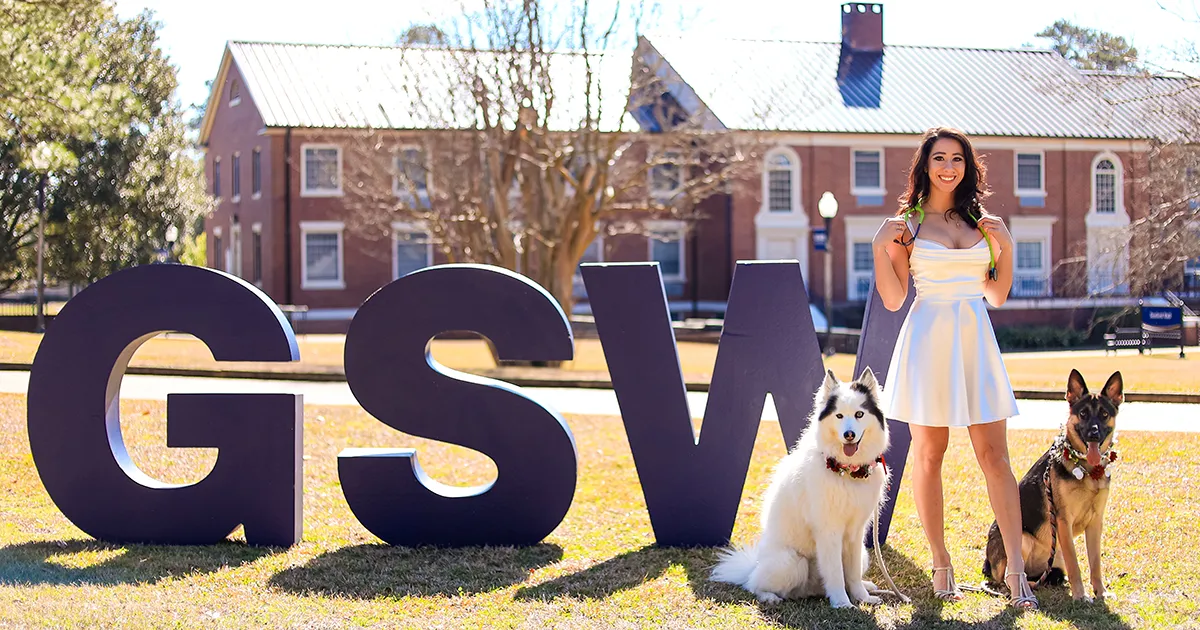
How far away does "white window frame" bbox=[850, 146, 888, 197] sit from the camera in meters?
38.2

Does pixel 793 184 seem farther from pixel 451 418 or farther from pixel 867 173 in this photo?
pixel 451 418

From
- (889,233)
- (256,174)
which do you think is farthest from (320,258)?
(889,233)

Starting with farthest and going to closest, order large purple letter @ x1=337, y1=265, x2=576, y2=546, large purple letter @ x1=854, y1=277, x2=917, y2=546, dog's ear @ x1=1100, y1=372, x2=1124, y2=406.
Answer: large purple letter @ x1=337, y1=265, x2=576, y2=546, large purple letter @ x1=854, y1=277, x2=917, y2=546, dog's ear @ x1=1100, y1=372, x2=1124, y2=406

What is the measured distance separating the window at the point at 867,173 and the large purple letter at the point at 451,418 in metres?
32.5

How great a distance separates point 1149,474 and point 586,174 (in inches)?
543

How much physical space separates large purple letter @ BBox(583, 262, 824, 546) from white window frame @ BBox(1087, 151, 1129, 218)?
36.6 m

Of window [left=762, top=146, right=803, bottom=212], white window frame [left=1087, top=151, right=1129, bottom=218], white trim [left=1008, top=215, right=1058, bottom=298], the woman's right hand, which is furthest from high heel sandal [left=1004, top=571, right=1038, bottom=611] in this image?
white window frame [left=1087, top=151, right=1129, bottom=218]

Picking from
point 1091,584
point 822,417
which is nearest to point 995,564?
point 1091,584

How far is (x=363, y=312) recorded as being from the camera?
278 inches

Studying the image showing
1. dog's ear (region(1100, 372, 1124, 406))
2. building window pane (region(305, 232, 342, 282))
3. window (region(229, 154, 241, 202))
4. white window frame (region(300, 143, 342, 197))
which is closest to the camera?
dog's ear (region(1100, 372, 1124, 406))

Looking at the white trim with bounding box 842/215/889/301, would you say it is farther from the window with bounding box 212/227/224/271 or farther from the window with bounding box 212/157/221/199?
the window with bounding box 212/227/224/271

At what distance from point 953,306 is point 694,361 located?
59.0ft

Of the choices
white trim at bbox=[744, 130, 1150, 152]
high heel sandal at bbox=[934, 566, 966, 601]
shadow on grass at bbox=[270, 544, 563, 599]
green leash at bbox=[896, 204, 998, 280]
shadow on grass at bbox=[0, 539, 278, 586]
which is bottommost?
shadow on grass at bbox=[270, 544, 563, 599]

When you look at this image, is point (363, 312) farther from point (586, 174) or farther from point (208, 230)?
point (208, 230)
